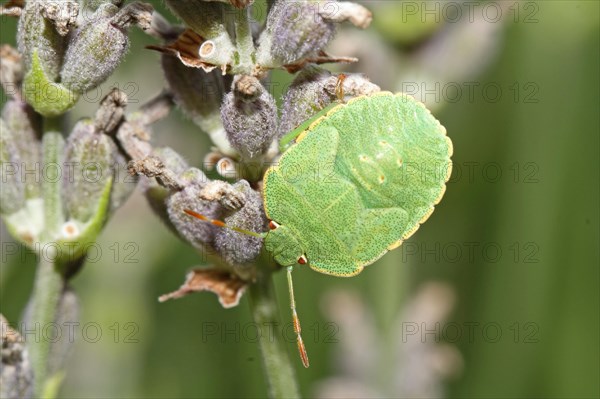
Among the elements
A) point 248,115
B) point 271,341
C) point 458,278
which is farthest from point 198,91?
point 458,278

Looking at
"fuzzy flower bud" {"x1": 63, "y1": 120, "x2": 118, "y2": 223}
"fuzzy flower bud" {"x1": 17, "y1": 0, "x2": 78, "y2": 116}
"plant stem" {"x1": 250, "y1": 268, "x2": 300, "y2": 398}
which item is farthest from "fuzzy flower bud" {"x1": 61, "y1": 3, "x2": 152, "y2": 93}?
"plant stem" {"x1": 250, "y1": 268, "x2": 300, "y2": 398}

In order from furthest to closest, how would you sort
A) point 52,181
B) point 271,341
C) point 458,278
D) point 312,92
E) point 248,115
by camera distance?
1. point 458,278
2. point 52,181
3. point 271,341
4. point 312,92
5. point 248,115

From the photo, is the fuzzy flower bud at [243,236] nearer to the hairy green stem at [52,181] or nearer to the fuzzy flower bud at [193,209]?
the fuzzy flower bud at [193,209]

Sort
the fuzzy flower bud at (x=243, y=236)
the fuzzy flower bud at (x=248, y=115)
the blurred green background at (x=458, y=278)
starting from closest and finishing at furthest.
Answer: the fuzzy flower bud at (x=248, y=115) < the fuzzy flower bud at (x=243, y=236) < the blurred green background at (x=458, y=278)

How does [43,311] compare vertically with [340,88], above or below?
below

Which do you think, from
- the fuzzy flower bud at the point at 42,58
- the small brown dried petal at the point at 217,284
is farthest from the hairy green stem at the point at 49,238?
the small brown dried petal at the point at 217,284

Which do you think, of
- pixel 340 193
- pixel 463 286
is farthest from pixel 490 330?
pixel 340 193

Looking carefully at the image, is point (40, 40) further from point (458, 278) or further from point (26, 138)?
point (458, 278)

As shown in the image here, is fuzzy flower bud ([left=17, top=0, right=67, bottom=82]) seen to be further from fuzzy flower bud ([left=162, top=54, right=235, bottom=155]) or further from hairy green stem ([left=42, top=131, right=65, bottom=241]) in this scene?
fuzzy flower bud ([left=162, top=54, right=235, bottom=155])
